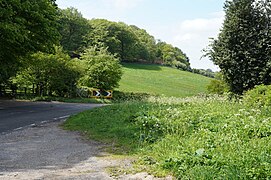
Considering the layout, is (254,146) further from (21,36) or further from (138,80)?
(138,80)

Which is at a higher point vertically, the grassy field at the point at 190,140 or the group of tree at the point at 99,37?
the group of tree at the point at 99,37

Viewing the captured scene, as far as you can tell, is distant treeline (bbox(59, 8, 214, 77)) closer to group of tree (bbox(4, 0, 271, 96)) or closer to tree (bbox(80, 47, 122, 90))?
tree (bbox(80, 47, 122, 90))

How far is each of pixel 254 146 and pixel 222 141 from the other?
0.82 meters

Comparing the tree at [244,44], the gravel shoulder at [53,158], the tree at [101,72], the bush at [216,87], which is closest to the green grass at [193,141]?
the gravel shoulder at [53,158]

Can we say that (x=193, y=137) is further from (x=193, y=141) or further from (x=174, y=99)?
(x=174, y=99)

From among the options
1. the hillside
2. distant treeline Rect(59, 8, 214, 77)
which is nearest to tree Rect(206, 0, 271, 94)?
the hillside

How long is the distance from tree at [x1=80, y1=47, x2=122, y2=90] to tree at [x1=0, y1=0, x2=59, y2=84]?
14.8 meters

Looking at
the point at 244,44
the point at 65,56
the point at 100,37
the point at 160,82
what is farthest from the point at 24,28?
the point at 100,37

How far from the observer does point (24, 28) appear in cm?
1886

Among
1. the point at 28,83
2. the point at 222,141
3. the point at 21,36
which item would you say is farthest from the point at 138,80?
the point at 222,141

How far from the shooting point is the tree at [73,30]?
7125 centimetres

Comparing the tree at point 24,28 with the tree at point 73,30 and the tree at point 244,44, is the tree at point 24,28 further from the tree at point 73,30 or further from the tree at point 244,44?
the tree at point 73,30

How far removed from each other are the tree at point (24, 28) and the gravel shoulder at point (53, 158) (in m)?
8.16

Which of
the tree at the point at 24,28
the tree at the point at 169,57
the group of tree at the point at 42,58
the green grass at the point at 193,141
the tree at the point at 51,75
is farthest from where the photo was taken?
the tree at the point at 169,57
